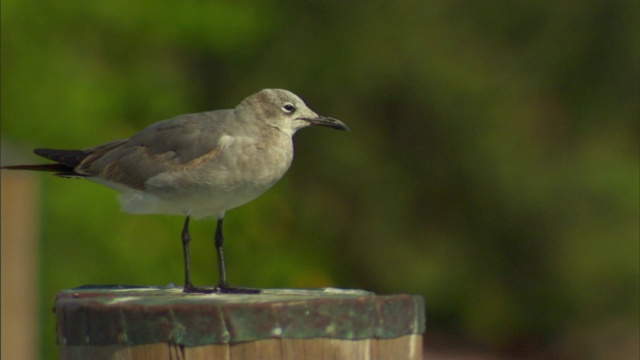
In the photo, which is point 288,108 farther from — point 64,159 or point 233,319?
point 233,319

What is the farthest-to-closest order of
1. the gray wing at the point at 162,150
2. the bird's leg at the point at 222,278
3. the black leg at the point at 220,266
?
the gray wing at the point at 162,150 → the black leg at the point at 220,266 → the bird's leg at the point at 222,278

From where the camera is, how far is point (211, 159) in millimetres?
5598

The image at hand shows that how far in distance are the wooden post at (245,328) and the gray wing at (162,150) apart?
6.10 ft

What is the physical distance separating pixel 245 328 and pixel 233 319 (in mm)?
37

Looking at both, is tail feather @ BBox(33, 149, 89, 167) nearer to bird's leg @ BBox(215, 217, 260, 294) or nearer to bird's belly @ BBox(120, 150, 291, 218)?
bird's belly @ BBox(120, 150, 291, 218)

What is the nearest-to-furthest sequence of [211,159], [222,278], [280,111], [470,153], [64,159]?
[222,278]
[211,159]
[280,111]
[64,159]
[470,153]

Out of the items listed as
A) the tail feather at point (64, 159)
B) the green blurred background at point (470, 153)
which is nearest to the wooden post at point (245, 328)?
the tail feather at point (64, 159)

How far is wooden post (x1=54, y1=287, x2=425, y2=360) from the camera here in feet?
11.7

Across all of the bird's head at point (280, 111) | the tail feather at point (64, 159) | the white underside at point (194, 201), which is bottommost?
the white underside at point (194, 201)

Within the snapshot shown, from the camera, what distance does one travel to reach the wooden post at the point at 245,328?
357cm

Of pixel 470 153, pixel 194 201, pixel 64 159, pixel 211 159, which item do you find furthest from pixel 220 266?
pixel 470 153

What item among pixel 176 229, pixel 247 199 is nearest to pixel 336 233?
pixel 176 229

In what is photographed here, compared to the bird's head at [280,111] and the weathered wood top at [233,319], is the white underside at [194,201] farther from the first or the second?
the weathered wood top at [233,319]

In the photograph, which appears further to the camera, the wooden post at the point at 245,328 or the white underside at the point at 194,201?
the white underside at the point at 194,201
